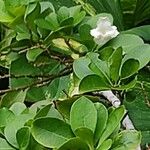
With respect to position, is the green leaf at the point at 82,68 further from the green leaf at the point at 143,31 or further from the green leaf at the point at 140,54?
the green leaf at the point at 143,31

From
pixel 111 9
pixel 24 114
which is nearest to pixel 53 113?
pixel 24 114

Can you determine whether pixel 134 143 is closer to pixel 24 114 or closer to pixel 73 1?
pixel 24 114

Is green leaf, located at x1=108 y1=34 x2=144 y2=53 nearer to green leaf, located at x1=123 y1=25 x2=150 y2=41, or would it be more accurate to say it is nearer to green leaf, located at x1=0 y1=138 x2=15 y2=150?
green leaf, located at x1=0 y1=138 x2=15 y2=150

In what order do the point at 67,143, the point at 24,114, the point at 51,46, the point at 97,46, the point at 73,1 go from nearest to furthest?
the point at 67,143, the point at 24,114, the point at 97,46, the point at 51,46, the point at 73,1

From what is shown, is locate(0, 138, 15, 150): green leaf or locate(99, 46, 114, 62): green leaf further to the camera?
locate(99, 46, 114, 62): green leaf

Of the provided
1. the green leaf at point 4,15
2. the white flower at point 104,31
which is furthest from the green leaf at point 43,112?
the green leaf at point 4,15

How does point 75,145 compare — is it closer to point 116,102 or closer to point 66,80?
point 116,102

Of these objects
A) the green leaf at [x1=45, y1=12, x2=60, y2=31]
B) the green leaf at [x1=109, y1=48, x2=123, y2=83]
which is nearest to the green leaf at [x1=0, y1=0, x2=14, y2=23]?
the green leaf at [x1=45, y1=12, x2=60, y2=31]
